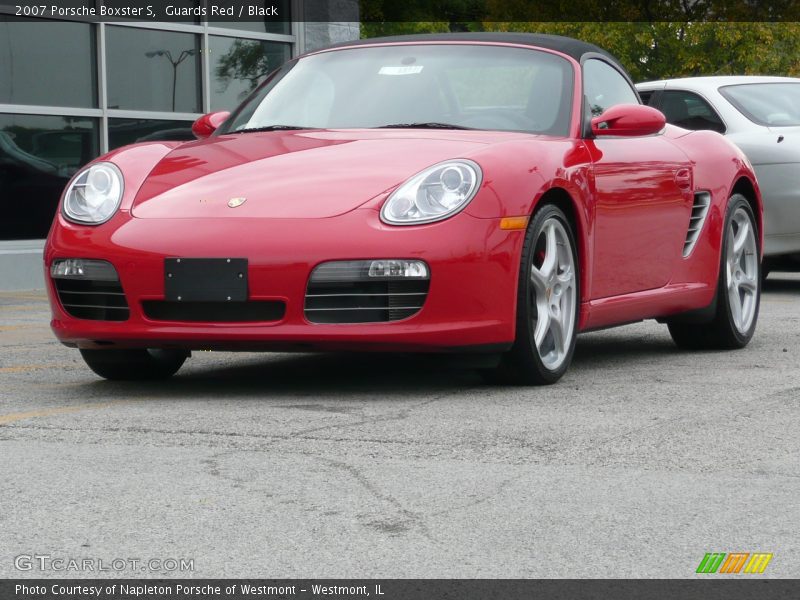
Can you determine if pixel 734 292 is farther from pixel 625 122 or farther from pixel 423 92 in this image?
pixel 423 92

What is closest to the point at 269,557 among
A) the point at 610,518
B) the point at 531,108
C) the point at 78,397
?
the point at 610,518

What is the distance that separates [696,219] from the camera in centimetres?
743

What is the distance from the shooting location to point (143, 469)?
4.30 m

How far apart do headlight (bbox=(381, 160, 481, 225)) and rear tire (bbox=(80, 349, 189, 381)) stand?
1270 millimetres

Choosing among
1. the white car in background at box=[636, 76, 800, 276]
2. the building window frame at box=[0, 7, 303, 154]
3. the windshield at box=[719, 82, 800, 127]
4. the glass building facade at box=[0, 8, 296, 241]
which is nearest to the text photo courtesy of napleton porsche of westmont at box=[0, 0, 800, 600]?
the white car in background at box=[636, 76, 800, 276]

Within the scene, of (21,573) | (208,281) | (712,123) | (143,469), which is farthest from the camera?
(712,123)

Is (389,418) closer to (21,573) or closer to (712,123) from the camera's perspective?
(21,573)

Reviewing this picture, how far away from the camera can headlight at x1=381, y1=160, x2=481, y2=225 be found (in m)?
5.59

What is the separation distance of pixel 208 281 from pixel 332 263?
1.43ft

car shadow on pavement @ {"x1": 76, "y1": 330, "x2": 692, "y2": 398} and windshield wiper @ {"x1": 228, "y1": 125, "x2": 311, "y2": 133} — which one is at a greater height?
windshield wiper @ {"x1": 228, "y1": 125, "x2": 311, "y2": 133}

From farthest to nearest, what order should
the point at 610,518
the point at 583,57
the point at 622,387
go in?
the point at 583,57 → the point at 622,387 → the point at 610,518

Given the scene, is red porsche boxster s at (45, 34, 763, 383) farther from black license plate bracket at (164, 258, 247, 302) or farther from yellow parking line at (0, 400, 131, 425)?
yellow parking line at (0, 400, 131, 425)

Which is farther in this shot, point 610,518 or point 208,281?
point 208,281

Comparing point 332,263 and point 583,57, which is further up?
point 583,57
